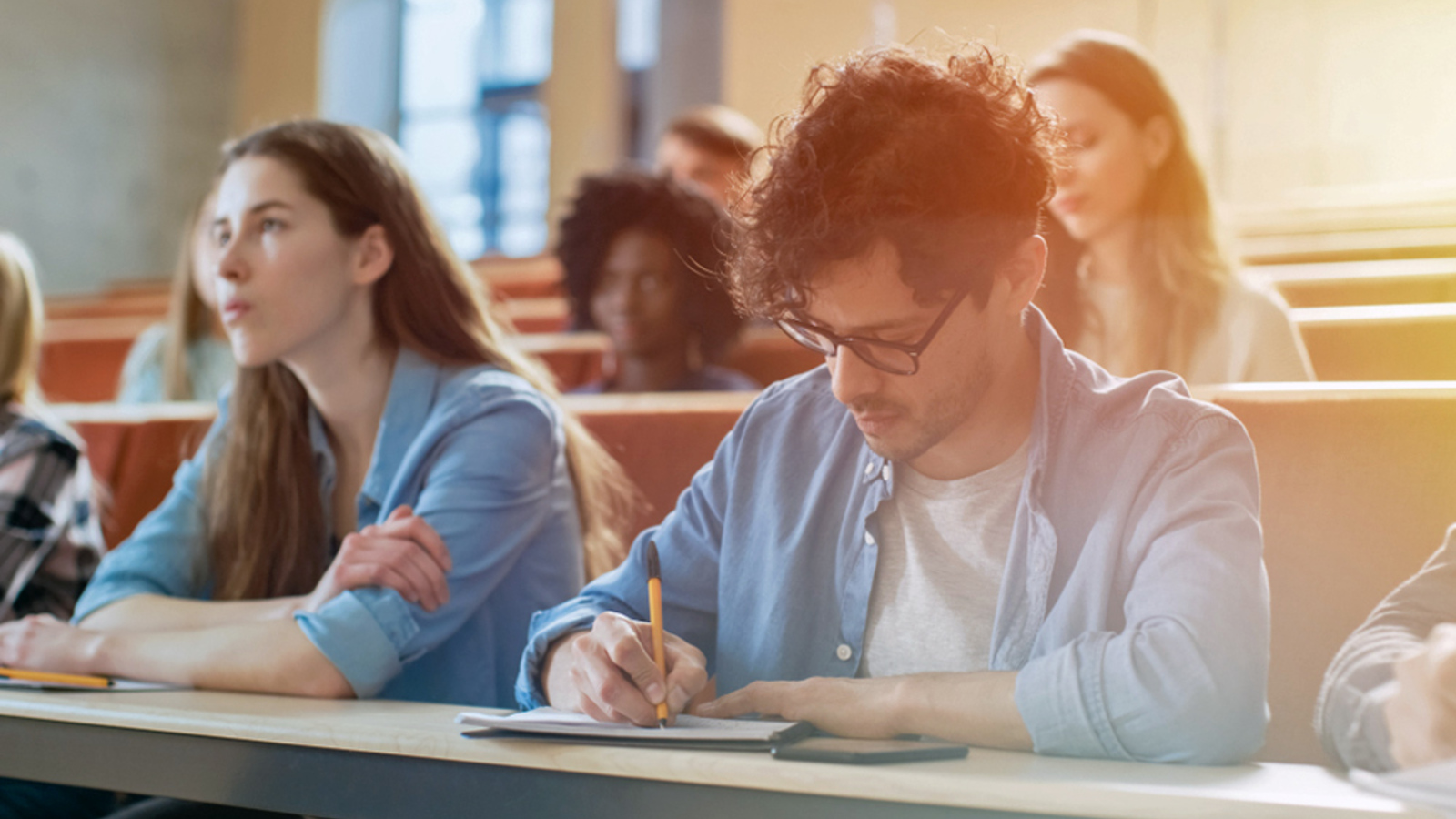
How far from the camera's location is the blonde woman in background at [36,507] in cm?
163

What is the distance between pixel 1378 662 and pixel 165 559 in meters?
1.26

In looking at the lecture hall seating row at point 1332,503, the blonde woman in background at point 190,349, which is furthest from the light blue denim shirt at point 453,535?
the blonde woman in background at point 190,349

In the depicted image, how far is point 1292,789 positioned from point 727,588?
53 cm

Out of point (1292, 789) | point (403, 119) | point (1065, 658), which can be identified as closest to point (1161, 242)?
point (1065, 658)

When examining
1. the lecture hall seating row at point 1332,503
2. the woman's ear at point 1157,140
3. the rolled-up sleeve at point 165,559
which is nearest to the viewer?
the lecture hall seating row at point 1332,503

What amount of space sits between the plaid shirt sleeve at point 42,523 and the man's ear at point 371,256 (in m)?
0.50

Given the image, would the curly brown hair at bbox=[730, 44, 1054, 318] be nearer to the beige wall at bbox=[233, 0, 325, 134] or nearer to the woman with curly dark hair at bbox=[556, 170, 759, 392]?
the woman with curly dark hair at bbox=[556, 170, 759, 392]

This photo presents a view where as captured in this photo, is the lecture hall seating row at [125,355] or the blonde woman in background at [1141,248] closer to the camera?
→ the blonde woman in background at [1141,248]

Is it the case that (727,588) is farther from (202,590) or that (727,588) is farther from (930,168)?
(202,590)

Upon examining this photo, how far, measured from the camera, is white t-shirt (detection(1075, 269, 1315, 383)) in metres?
1.43

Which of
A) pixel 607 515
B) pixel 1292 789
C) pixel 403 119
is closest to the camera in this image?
pixel 1292 789

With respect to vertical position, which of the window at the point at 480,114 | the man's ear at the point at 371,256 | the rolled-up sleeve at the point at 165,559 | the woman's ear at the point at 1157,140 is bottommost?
the rolled-up sleeve at the point at 165,559

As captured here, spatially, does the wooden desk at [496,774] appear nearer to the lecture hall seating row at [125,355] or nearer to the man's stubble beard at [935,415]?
the man's stubble beard at [935,415]

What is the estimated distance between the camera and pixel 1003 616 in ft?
3.23
